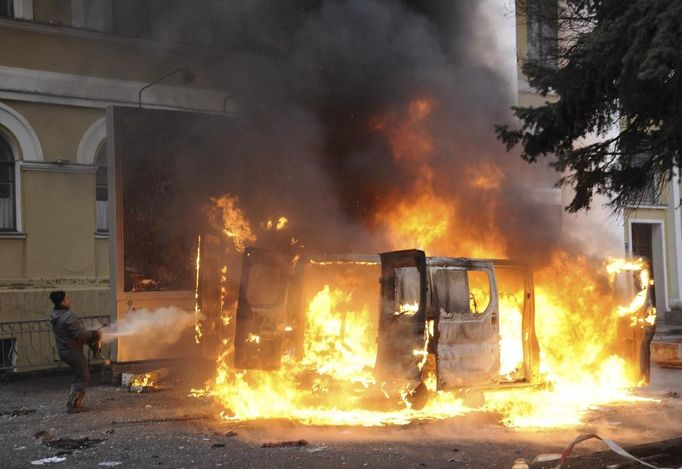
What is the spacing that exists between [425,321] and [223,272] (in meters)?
3.42

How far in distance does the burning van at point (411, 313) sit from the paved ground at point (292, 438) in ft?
2.11

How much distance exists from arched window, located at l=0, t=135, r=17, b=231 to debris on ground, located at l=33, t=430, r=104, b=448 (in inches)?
234

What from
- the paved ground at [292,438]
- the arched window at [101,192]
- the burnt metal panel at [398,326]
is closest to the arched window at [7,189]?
the arched window at [101,192]

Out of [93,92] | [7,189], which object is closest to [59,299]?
[7,189]

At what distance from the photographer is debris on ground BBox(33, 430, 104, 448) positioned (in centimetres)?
684

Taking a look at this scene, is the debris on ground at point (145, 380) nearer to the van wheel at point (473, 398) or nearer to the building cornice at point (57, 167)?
the building cornice at point (57, 167)

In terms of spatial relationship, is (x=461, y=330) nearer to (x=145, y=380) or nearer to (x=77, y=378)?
(x=77, y=378)

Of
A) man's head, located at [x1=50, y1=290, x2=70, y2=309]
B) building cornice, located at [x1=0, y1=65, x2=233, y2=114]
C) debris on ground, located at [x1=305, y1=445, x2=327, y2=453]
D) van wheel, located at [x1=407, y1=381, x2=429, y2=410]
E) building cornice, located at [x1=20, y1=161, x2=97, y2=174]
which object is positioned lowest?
debris on ground, located at [x1=305, y1=445, x2=327, y2=453]

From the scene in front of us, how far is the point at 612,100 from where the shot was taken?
5.64 metres

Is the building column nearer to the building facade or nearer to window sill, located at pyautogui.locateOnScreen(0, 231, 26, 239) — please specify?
the building facade

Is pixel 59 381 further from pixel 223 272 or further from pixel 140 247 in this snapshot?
pixel 223 272

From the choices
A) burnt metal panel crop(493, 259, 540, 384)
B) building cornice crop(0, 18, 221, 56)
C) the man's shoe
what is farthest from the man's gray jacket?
building cornice crop(0, 18, 221, 56)

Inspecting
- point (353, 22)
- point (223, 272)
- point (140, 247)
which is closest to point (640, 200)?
point (223, 272)

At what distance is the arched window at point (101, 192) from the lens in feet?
42.4
